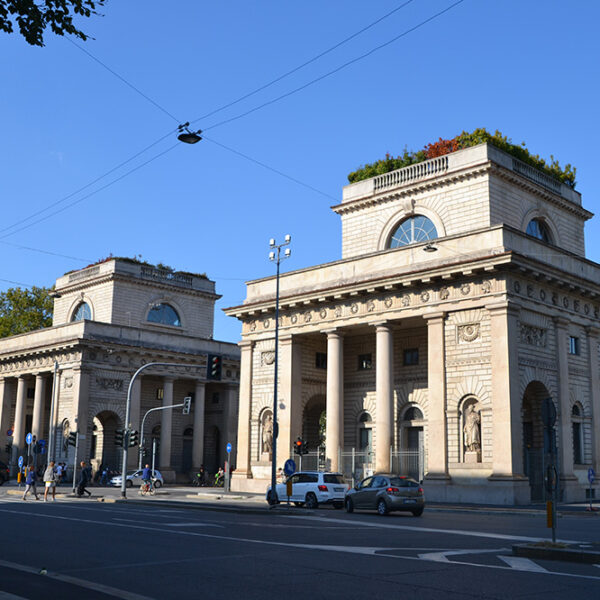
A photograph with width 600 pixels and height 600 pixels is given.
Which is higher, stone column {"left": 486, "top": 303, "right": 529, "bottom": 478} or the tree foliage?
the tree foliage

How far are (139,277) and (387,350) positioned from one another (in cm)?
2919

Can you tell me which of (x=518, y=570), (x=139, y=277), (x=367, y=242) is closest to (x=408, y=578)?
(x=518, y=570)

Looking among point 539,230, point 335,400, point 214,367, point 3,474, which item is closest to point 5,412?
point 3,474

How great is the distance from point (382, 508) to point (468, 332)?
32.7 feet

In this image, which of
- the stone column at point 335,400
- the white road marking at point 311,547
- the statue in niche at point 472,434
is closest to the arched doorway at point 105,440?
the stone column at point 335,400

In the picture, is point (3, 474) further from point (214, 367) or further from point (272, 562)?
point (272, 562)

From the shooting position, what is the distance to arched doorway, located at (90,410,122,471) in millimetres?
54406

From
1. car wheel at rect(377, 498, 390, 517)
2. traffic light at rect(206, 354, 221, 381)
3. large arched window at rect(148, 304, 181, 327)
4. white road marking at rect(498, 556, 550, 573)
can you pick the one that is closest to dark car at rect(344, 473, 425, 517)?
car wheel at rect(377, 498, 390, 517)

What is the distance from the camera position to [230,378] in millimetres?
59125

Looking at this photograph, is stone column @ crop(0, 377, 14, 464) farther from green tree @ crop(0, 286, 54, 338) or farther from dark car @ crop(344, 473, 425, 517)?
dark car @ crop(344, 473, 425, 517)

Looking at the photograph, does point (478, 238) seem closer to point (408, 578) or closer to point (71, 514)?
point (71, 514)

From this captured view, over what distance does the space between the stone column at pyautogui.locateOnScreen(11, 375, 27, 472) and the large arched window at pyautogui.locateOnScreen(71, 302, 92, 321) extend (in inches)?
250

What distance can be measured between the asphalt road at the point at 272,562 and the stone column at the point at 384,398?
48.2 feet

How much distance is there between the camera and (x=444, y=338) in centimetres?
3316
